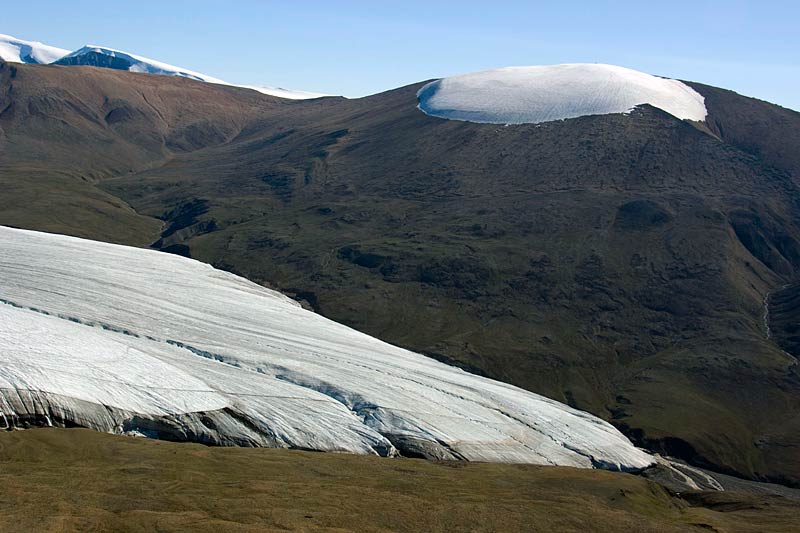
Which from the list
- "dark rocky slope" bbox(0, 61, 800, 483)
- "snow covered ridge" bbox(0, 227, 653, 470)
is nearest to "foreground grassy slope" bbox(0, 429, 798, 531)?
"snow covered ridge" bbox(0, 227, 653, 470)

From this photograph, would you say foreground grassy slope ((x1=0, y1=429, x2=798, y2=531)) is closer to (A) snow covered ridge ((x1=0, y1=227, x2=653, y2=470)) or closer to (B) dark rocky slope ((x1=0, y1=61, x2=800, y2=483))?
(A) snow covered ridge ((x1=0, y1=227, x2=653, y2=470))

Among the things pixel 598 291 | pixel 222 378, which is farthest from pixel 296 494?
pixel 598 291

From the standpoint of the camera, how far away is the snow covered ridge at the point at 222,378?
5694cm

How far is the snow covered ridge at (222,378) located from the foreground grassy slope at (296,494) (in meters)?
3.33

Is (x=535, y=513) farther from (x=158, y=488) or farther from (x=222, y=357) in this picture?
(x=222, y=357)

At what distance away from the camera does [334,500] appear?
47.8 meters

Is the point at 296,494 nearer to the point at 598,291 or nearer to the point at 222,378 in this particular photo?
the point at 222,378

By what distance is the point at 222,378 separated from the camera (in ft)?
215

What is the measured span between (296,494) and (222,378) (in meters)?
19.8

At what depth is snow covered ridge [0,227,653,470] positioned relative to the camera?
5694 centimetres

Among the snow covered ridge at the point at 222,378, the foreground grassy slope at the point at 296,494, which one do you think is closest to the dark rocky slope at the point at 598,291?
the snow covered ridge at the point at 222,378

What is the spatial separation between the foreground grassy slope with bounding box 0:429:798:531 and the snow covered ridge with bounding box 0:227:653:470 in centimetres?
333

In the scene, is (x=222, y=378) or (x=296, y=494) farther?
(x=222, y=378)

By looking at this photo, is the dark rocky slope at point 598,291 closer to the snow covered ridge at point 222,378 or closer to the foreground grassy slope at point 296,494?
the snow covered ridge at point 222,378
